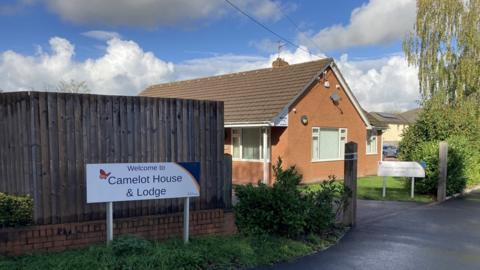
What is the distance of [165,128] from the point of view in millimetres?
6582

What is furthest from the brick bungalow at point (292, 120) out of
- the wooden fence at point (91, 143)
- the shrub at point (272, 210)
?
the wooden fence at point (91, 143)

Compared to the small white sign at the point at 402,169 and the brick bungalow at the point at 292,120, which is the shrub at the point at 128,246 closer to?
the small white sign at the point at 402,169

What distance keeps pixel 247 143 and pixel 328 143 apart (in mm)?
3932

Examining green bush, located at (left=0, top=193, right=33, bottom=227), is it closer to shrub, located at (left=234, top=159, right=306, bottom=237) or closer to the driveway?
shrub, located at (left=234, top=159, right=306, bottom=237)

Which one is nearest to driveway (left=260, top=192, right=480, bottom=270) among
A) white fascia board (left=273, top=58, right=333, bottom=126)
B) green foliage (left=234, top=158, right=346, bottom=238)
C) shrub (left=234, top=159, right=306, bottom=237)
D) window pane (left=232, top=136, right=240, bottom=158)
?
green foliage (left=234, top=158, right=346, bottom=238)

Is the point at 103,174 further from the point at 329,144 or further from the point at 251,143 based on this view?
the point at 329,144

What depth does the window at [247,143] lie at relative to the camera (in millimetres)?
16953

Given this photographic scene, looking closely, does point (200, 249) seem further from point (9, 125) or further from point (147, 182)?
point (9, 125)

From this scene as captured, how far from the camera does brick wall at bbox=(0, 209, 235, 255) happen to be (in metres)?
5.20

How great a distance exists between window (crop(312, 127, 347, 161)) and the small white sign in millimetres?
5054

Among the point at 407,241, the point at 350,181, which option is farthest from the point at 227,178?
the point at 407,241

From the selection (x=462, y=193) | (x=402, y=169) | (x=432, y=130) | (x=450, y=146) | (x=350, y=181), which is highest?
(x=432, y=130)

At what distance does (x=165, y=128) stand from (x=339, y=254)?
353cm

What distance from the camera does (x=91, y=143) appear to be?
19.4ft
